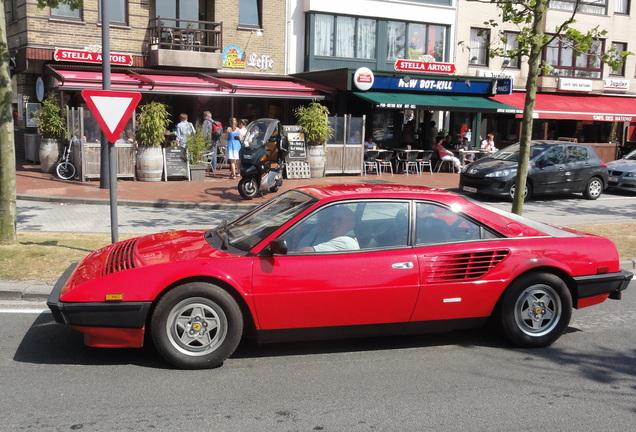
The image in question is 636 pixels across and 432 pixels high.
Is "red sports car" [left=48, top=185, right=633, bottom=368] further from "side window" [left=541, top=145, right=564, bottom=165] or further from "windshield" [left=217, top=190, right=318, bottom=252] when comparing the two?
"side window" [left=541, top=145, right=564, bottom=165]

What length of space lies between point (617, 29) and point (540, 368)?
3105 cm

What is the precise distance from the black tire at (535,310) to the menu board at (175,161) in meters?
13.7

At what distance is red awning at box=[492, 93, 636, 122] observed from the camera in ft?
A: 87.0

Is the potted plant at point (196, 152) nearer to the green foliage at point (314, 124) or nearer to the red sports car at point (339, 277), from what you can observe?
the green foliage at point (314, 124)

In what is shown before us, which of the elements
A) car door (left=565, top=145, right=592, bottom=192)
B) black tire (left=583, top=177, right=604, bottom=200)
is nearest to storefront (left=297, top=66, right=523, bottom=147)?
car door (left=565, top=145, right=592, bottom=192)

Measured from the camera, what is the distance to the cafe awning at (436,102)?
22734 mm

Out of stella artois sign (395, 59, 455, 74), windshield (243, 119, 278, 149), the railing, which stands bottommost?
windshield (243, 119, 278, 149)

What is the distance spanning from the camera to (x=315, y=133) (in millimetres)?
19641

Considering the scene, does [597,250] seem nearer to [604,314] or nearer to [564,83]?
[604,314]

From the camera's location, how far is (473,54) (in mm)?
28781

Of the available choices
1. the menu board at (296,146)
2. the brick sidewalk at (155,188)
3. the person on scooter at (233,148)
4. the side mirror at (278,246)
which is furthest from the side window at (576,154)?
the side mirror at (278,246)

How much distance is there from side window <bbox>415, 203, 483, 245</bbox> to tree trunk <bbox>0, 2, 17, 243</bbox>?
6.17 metres

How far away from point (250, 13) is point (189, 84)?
499 cm

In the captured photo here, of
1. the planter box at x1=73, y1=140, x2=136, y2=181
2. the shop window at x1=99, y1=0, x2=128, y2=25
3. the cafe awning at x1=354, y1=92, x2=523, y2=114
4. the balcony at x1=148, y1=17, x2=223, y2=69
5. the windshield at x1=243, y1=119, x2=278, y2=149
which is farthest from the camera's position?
the cafe awning at x1=354, y1=92, x2=523, y2=114
